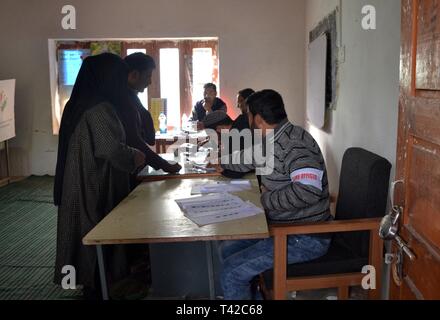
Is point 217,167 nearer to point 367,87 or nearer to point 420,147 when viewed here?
point 367,87

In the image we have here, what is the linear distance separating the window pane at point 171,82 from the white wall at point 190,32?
1.02ft

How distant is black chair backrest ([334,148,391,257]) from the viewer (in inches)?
78.0

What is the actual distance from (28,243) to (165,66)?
3.15m

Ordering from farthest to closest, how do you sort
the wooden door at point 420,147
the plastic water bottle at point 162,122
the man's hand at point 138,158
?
the plastic water bottle at point 162,122, the man's hand at point 138,158, the wooden door at point 420,147

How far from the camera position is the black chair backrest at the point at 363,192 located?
6.50 ft

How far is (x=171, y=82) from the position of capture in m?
6.02

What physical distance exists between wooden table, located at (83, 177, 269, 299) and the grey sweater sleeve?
0.10 m

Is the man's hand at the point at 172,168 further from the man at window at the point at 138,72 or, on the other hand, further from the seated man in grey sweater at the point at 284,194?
the seated man in grey sweater at the point at 284,194

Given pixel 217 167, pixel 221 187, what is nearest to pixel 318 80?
pixel 217 167

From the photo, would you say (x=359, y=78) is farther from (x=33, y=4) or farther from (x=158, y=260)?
(x=33, y=4)

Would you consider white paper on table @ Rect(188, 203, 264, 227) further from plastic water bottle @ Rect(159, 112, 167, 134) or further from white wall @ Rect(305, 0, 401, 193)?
plastic water bottle @ Rect(159, 112, 167, 134)

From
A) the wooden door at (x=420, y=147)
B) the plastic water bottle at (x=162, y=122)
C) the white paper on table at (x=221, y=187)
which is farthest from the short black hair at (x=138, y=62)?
the plastic water bottle at (x=162, y=122)

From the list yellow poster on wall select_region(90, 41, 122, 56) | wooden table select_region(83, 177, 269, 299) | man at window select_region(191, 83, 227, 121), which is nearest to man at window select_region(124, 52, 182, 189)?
wooden table select_region(83, 177, 269, 299)

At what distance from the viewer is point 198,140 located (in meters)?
4.50
